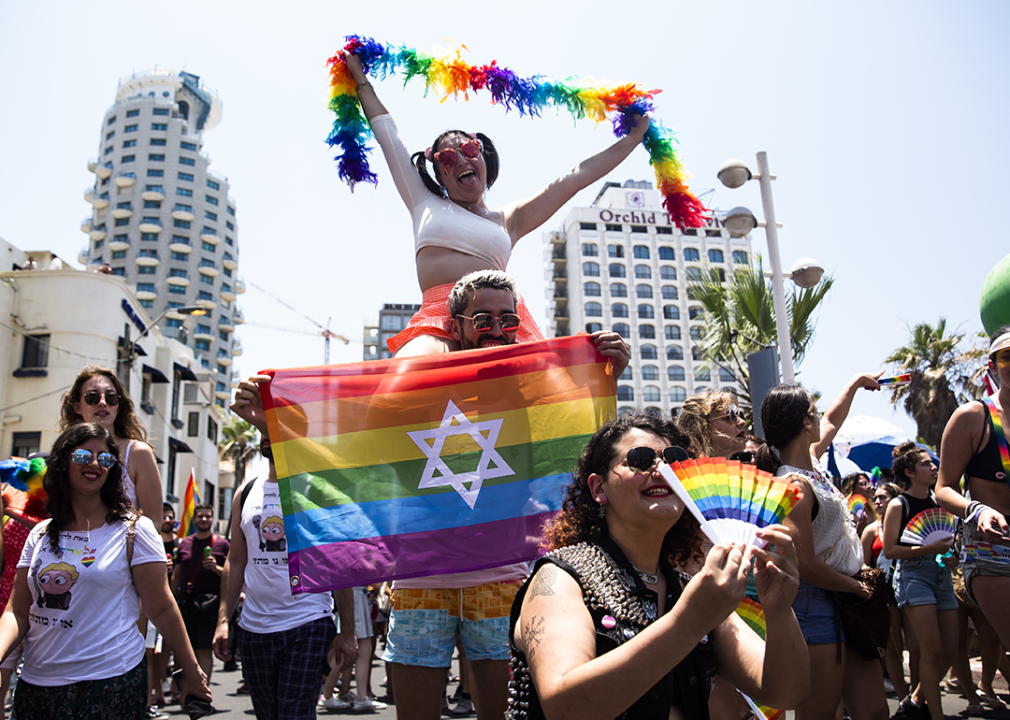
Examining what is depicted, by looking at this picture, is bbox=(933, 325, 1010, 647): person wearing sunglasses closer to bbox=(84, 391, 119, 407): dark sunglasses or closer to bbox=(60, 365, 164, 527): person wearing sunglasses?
bbox=(60, 365, 164, 527): person wearing sunglasses

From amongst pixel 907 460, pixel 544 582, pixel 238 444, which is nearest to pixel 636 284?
pixel 238 444

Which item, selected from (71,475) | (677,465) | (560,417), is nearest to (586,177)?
(560,417)

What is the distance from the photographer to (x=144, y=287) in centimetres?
9081

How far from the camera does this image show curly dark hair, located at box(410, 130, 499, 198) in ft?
12.9

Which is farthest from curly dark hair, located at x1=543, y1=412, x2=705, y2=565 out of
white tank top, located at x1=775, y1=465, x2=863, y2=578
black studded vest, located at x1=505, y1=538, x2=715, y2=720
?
white tank top, located at x1=775, y1=465, x2=863, y2=578

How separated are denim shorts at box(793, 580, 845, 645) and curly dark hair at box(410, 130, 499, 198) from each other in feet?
8.14

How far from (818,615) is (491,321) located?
1996 millimetres

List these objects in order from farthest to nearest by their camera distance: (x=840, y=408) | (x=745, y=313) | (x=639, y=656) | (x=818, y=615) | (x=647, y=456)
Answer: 1. (x=745, y=313)
2. (x=840, y=408)
3. (x=818, y=615)
4. (x=647, y=456)
5. (x=639, y=656)

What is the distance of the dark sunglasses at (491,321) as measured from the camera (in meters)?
3.34

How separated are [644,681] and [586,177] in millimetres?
3065

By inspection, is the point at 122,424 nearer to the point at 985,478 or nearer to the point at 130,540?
the point at 130,540

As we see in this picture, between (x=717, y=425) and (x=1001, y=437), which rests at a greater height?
(x=717, y=425)

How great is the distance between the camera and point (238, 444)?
58.8 meters

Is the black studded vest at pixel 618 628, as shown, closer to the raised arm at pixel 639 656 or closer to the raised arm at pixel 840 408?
the raised arm at pixel 639 656
